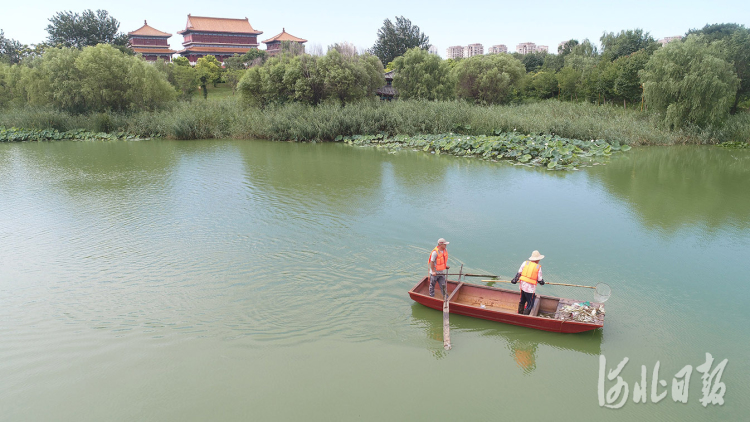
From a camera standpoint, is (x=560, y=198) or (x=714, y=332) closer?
(x=714, y=332)

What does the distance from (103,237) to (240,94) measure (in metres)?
24.8

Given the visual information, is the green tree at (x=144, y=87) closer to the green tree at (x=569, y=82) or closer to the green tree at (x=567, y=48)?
the green tree at (x=569, y=82)

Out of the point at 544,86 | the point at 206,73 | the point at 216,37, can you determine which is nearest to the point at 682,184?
the point at 544,86

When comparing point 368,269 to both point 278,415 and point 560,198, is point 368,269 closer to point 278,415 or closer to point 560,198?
point 278,415

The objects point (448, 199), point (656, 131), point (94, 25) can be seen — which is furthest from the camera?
point (94, 25)

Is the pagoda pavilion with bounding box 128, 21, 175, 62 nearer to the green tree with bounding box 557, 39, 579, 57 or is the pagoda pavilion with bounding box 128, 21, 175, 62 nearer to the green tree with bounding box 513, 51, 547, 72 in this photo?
the green tree with bounding box 513, 51, 547, 72

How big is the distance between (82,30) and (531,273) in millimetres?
63165

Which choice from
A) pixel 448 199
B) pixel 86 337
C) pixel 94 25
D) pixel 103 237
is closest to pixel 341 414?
pixel 86 337

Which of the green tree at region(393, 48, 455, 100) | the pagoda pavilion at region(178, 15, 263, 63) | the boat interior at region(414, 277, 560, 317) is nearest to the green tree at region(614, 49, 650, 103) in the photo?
the green tree at region(393, 48, 455, 100)

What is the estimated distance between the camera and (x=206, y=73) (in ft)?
155

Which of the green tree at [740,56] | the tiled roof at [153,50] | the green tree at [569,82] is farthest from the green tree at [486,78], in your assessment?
the tiled roof at [153,50]

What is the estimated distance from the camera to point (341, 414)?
5.51 metres

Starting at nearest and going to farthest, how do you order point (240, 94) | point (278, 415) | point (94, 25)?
point (278, 415) → point (240, 94) → point (94, 25)

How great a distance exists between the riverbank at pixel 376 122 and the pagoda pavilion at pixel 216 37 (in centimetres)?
2697
